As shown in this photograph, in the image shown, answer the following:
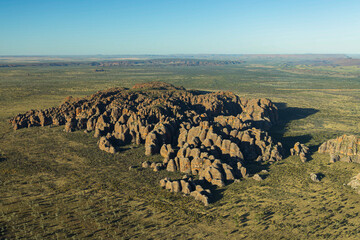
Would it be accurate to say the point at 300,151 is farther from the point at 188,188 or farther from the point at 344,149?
the point at 188,188

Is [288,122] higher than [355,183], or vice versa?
[288,122]

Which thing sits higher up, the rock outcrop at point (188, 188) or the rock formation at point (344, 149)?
the rock formation at point (344, 149)

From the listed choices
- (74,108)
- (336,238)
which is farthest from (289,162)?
(74,108)

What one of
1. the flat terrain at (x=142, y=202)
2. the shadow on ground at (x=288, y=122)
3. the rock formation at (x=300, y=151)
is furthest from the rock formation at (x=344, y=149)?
the shadow on ground at (x=288, y=122)

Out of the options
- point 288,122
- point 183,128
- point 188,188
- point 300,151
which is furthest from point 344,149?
point 188,188

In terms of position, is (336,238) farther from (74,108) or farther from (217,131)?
(74,108)

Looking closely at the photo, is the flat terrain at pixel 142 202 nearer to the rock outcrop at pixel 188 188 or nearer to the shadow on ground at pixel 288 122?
the rock outcrop at pixel 188 188
